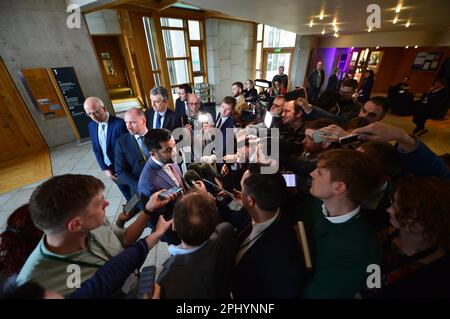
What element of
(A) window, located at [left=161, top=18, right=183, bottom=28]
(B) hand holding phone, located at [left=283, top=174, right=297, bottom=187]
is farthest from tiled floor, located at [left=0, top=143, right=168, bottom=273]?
(A) window, located at [left=161, top=18, right=183, bottom=28]

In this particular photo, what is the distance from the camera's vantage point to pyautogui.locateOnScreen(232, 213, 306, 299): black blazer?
0.92m

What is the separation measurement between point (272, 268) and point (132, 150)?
1.97 metres

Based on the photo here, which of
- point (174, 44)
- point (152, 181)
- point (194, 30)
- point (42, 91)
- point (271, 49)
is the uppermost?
point (194, 30)

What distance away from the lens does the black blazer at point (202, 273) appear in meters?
0.85

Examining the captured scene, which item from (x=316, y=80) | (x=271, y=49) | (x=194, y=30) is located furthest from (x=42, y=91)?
(x=271, y=49)

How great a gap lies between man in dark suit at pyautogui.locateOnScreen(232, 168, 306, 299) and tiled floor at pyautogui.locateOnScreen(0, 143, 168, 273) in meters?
1.53

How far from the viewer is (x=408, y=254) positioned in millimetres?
1005

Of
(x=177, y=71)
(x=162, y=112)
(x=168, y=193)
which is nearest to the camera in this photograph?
(x=168, y=193)

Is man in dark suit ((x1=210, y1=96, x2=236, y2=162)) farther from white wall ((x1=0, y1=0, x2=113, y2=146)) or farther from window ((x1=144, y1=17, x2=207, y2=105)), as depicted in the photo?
window ((x1=144, y1=17, x2=207, y2=105))

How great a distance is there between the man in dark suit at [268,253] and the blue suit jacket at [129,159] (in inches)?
60.8

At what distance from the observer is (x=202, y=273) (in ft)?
2.90

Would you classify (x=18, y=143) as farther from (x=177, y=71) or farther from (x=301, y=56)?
(x=301, y=56)

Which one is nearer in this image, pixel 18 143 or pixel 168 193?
pixel 168 193
